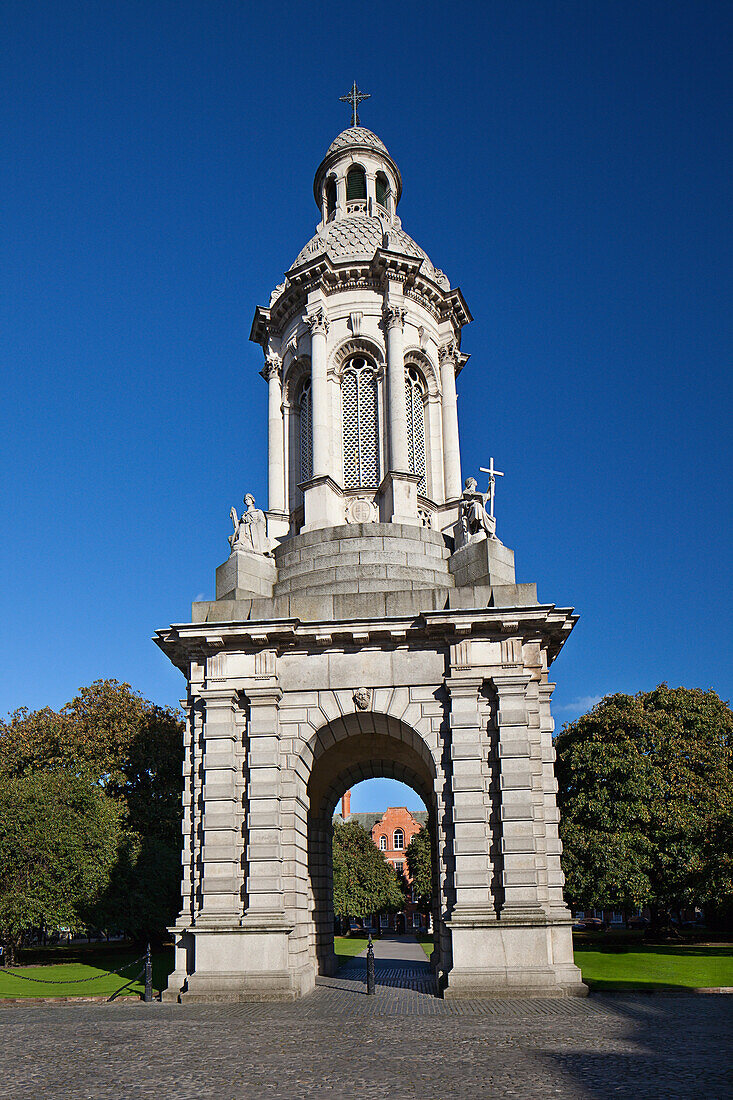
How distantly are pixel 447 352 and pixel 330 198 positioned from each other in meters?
8.59

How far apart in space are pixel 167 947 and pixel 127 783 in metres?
9.16

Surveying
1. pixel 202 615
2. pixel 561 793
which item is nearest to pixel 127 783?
pixel 561 793

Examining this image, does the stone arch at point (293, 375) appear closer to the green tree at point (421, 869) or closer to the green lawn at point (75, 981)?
the green lawn at point (75, 981)

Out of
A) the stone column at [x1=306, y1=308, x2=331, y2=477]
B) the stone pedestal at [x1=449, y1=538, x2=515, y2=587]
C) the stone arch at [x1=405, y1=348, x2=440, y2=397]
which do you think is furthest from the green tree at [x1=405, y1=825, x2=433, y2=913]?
Answer: the stone pedestal at [x1=449, y1=538, x2=515, y2=587]

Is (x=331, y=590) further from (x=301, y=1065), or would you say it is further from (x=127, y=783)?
(x=127, y=783)

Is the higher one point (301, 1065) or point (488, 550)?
point (488, 550)

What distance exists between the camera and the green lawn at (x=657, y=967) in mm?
24438

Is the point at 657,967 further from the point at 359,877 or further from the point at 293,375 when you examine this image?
the point at 359,877

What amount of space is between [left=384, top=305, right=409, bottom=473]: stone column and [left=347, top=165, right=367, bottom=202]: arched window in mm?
7326

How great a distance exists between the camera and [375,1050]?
14.6m

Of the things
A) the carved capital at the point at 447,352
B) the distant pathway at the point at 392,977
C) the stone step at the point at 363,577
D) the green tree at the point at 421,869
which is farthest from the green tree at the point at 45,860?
the green tree at the point at 421,869

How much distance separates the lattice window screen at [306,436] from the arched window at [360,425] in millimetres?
1294

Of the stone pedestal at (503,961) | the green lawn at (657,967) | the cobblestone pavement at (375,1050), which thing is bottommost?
the green lawn at (657,967)

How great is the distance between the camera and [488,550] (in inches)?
961
